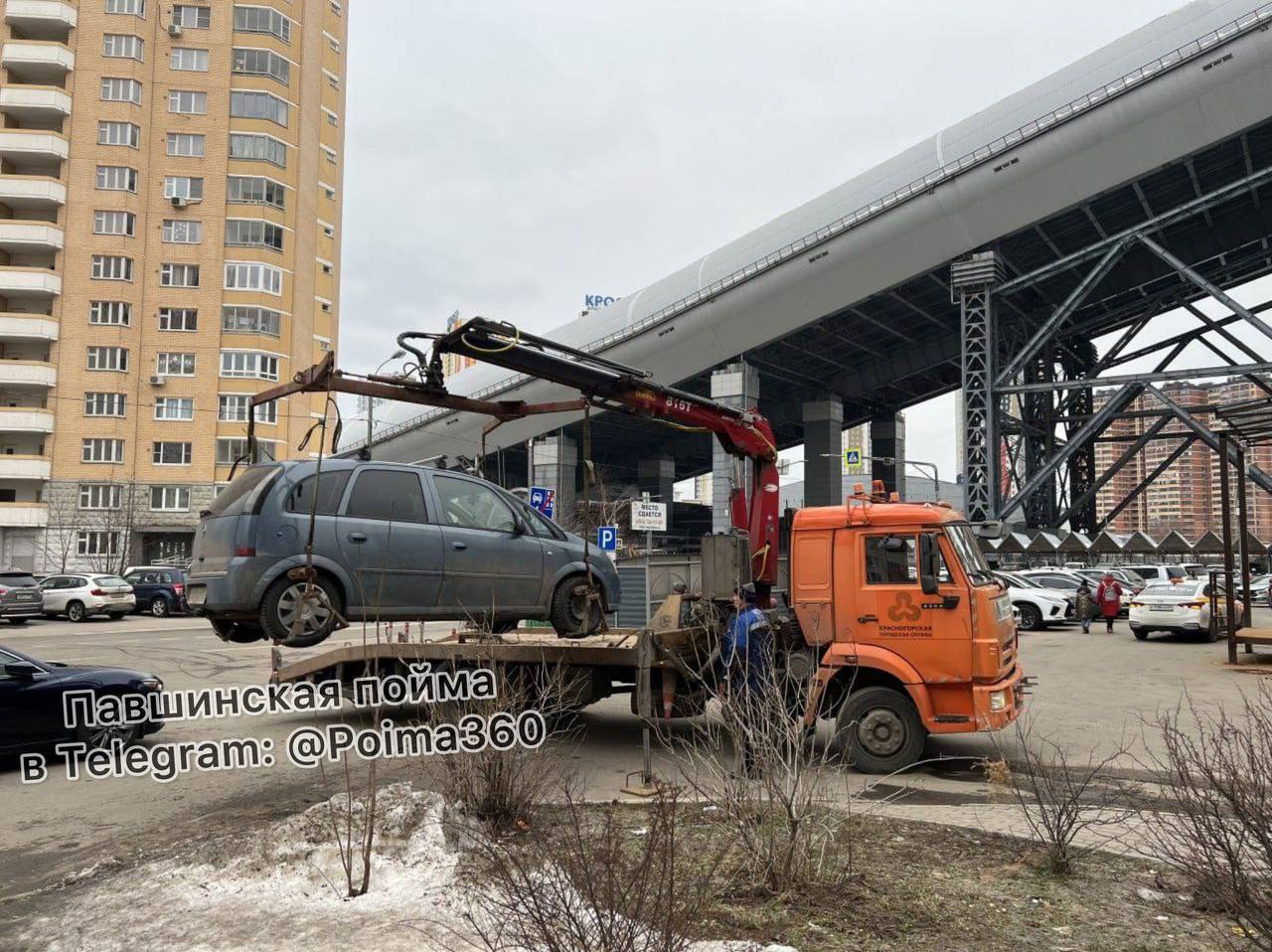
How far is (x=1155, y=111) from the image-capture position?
1225 inches

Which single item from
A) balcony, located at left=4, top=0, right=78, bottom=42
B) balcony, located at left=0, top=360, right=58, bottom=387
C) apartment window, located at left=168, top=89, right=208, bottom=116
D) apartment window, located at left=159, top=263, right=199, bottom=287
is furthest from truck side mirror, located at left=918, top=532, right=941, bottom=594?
balcony, located at left=4, top=0, right=78, bottom=42

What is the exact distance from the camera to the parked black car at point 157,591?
3103cm

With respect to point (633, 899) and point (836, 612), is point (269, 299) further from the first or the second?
point (633, 899)

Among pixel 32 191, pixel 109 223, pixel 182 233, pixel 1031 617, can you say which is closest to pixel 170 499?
pixel 182 233

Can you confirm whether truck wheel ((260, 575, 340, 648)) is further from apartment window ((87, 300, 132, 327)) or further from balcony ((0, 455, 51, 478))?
apartment window ((87, 300, 132, 327))

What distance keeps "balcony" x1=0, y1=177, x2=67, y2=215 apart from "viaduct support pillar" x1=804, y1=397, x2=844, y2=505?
40.3 m

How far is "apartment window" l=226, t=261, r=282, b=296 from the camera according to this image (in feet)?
165

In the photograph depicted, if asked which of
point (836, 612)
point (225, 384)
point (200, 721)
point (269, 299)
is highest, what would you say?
point (269, 299)

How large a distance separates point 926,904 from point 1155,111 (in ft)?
110

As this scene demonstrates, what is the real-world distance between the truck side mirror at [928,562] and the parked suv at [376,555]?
296 cm

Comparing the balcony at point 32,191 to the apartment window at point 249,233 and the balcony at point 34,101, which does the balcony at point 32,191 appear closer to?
the balcony at point 34,101

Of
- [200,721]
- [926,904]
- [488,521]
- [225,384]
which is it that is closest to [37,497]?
[225,384]

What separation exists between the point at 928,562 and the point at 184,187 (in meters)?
52.0

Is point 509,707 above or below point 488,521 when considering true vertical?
below
